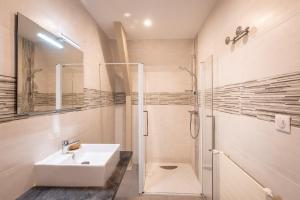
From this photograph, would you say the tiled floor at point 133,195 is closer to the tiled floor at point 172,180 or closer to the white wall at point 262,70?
the tiled floor at point 172,180

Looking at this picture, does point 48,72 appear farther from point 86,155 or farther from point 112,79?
point 112,79

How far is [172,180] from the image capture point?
326 centimetres

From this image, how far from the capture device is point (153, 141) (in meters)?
3.97

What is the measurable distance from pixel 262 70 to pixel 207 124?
1509 mm

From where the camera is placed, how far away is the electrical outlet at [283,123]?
103 cm


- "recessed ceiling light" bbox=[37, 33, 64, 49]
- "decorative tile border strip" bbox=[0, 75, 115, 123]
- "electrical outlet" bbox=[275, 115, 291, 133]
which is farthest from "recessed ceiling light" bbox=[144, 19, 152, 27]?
"electrical outlet" bbox=[275, 115, 291, 133]

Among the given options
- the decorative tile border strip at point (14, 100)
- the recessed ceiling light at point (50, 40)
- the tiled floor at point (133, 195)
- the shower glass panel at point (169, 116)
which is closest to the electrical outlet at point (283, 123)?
the decorative tile border strip at point (14, 100)

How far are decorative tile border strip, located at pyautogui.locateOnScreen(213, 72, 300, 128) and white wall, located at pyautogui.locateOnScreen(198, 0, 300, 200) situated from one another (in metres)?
0.04

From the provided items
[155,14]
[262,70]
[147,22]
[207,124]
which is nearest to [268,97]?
[262,70]

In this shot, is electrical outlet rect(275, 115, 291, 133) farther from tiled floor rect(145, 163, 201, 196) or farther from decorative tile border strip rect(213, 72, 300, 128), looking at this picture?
tiled floor rect(145, 163, 201, 196)

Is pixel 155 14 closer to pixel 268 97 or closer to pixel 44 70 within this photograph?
pixel 44 70

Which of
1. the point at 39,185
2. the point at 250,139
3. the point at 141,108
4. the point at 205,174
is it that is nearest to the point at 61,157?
the point at 39,185

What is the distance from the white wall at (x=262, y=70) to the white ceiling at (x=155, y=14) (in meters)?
0.61

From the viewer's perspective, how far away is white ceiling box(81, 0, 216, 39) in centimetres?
244
